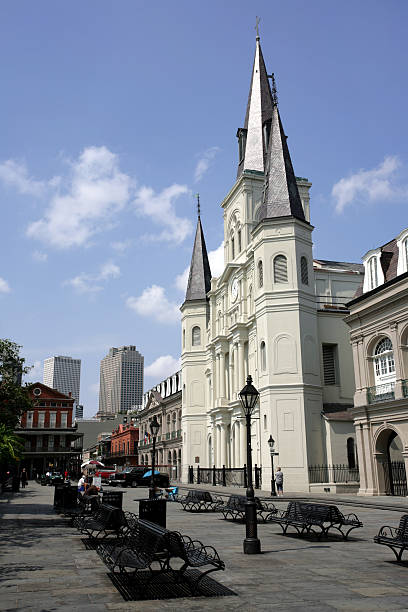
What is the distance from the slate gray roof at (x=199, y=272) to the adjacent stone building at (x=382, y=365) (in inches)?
1062

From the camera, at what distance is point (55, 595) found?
25.6 feet

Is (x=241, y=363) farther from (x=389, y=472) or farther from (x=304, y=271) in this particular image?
(x=389, y=472)

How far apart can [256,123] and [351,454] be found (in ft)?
99.1

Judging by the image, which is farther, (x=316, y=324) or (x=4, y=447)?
(x=316, y=324)

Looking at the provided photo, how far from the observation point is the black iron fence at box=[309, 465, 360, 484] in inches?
1388

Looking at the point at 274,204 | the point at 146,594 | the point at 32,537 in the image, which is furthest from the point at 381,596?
the point at 274,204

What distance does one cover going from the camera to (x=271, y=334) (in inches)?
1492

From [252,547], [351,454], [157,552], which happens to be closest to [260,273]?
[351,454]

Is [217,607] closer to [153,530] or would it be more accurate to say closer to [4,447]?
[153,530]

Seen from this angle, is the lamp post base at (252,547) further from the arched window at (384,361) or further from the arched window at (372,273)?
the arched window at (372,273)

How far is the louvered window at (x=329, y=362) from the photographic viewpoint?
41250mm

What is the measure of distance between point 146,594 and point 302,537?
6973 millimetres

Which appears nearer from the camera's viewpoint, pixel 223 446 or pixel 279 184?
pixel 279 184

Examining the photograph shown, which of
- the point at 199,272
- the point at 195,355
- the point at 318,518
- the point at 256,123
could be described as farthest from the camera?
the point at 199,272
